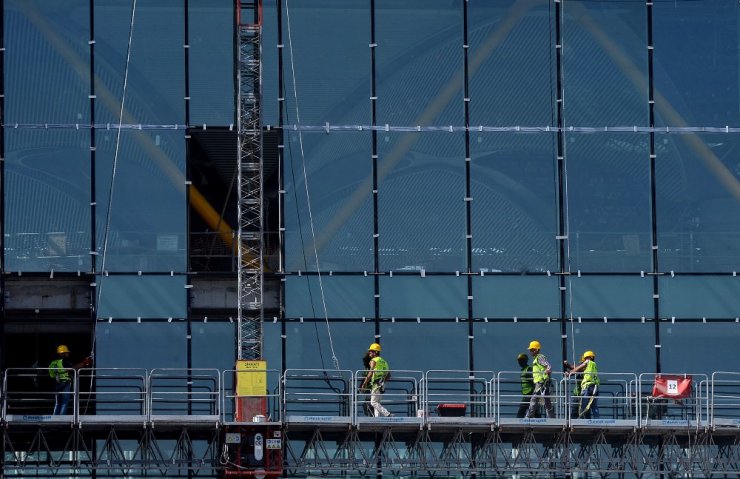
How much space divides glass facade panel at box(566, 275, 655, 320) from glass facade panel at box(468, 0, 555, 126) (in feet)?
11.0

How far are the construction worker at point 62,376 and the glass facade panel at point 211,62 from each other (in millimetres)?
5258

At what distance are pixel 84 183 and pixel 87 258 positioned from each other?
4.88 feet

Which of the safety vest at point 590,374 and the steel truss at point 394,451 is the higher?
the safety vest at point 590,374

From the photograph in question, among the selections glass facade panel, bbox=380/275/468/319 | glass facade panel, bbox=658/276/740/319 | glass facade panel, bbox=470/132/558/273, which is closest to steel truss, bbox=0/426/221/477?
glass facade panel, bbox=380/275/468/319

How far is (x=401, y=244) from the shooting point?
149 ft

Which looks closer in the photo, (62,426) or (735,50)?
(62,426)

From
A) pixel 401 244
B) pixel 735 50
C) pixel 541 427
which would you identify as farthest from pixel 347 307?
pixel 735 50

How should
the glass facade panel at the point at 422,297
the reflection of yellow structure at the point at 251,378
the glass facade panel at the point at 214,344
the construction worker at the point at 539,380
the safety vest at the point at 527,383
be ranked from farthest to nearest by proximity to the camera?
1. the glass facade panel at the point at 422,297
2. the glass facade panel at the point at 214,344
3. the safety vest at the point at 527,383
4. the construction worker at the point at 539,380
5. the reflection of yellow structure at the point at 251,378

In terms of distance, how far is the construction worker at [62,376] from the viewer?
43.8m

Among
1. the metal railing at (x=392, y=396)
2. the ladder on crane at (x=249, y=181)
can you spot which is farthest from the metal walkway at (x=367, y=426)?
the ladder on crane at (x=249, y=181)

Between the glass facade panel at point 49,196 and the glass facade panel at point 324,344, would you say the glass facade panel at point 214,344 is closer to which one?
the glass facade panel at point 324,344

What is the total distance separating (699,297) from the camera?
4575 cm

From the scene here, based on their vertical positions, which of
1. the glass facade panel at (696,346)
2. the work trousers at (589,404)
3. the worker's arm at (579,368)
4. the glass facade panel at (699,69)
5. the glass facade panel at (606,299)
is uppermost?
the glass facade panel at (699,69)

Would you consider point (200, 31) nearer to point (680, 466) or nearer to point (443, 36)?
point (443, 36)
